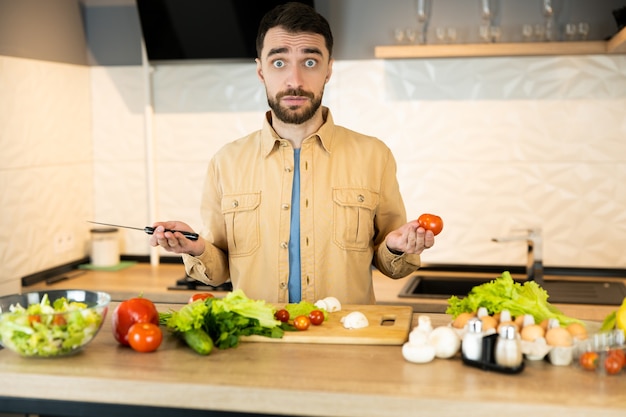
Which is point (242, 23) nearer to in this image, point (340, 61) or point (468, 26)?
point (340, 61)

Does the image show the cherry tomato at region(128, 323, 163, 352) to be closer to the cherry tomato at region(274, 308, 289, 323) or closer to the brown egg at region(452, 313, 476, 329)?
the cherry tomato at region(274, 308, 289, 323)

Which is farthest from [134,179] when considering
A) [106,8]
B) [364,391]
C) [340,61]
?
[364,391]

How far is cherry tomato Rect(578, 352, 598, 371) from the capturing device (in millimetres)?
1712

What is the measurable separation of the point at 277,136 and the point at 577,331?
3.71 ft

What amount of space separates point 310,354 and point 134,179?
2.53 meters

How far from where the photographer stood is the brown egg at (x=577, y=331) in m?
1.78

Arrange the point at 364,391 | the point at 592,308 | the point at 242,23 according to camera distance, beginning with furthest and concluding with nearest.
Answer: the point at 242,23 → the point at 592,308 → the point at 364,391

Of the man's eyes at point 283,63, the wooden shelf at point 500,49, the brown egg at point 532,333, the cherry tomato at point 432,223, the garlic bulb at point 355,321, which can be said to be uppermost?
the wooden shelf at point 500,49

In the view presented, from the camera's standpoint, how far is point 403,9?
12.5ft

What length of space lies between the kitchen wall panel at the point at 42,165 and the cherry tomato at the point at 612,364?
8.67 ft

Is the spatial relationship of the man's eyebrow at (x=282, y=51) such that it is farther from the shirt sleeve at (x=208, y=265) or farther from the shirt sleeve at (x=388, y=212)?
the shirt sleeve at (x=208, y=265)

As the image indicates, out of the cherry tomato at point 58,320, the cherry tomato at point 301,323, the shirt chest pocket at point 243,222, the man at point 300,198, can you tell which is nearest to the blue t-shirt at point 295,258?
the man at point 300,198

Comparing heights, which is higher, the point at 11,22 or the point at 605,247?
the point at 11,22

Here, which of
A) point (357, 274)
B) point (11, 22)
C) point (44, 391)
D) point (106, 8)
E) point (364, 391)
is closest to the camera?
point (364, 391)
